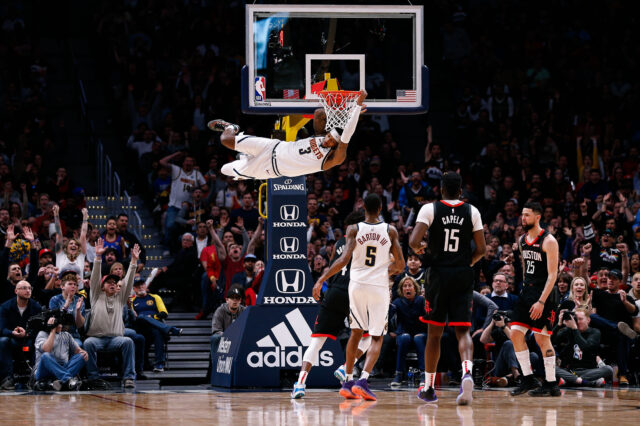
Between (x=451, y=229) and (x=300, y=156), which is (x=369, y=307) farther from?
(x=300, y=156)

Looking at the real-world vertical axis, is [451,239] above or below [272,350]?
above

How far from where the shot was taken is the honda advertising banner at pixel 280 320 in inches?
552

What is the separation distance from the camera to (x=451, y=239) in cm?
1120

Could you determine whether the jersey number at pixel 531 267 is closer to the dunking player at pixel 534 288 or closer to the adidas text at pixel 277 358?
the dunking player at pixel 534 288

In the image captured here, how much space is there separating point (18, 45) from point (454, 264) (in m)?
14.8

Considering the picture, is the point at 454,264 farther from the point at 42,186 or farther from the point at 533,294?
the point at 42,186

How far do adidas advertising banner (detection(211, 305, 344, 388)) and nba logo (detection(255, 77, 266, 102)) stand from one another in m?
2.85

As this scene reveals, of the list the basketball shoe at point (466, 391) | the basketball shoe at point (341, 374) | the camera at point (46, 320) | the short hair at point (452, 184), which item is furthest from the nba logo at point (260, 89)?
the basketball shoe at point (466, 391)

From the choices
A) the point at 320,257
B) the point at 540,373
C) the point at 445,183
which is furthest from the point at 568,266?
the point at 445,183

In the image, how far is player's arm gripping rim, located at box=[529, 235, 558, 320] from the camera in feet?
39.5

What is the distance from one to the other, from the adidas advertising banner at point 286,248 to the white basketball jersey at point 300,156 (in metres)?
2.51

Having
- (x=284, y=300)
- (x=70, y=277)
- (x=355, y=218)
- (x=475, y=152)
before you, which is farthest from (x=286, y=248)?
(x=475, y=152)

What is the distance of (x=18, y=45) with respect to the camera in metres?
22.8

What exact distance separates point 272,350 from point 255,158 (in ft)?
10.6
